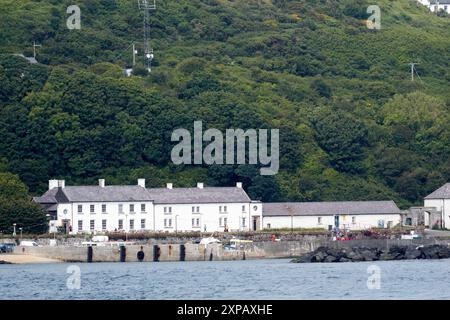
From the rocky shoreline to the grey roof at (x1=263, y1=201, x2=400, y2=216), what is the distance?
650 inches

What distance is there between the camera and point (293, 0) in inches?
6619

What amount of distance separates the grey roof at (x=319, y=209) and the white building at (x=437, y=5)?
109 metres

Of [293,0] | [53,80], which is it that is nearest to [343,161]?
[53,80]

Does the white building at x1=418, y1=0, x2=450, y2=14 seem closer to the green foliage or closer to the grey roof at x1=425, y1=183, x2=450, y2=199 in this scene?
the grey roof at x1=425, y1=183, x2=450, y2=199

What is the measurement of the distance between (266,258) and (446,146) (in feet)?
144

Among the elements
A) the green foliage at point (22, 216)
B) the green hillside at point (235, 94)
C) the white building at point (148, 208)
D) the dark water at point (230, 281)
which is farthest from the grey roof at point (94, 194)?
the dark water at point (230, 281)

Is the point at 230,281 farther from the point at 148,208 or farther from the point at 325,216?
the point at 325,216

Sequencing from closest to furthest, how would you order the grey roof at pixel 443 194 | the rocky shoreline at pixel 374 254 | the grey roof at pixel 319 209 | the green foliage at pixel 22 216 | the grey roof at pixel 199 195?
the rocky shoreline at pixel 374 254, the green foliage at pixel 22 216, the grey roof at pixel 199 195, the grey roof at pixel 319 209, the grey roof at pixel 443 194

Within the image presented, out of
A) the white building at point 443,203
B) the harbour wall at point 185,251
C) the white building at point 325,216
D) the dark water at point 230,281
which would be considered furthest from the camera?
the white building at point 443,203

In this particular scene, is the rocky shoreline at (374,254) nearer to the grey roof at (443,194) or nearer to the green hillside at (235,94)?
the grey roof at (443,194)

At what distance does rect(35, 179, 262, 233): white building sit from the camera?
7488 centimetres

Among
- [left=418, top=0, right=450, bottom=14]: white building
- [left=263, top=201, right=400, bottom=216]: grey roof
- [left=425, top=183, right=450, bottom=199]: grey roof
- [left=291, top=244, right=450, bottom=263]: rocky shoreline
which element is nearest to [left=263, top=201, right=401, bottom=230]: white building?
[left=263, top=201, right=400, bottom=216]: grey roof

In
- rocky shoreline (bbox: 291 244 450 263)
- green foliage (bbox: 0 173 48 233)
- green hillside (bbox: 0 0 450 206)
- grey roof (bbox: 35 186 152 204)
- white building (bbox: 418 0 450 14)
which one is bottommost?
rocky shoreline (bbox: 291 244 450 263)

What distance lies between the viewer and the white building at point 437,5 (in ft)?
617
